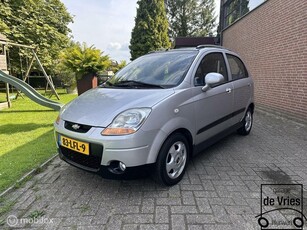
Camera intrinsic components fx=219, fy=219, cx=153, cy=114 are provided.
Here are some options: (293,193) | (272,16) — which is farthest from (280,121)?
(293,193)

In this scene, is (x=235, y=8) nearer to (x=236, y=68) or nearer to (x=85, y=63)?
(x=85, y=63)

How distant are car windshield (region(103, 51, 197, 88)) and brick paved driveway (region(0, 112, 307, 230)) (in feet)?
4.28

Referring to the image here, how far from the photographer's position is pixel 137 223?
2084 mm

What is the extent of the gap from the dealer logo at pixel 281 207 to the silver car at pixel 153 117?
99 cm

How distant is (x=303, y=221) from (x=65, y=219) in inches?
90.9

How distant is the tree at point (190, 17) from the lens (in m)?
30.0

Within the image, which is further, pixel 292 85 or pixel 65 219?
pixel 292 85

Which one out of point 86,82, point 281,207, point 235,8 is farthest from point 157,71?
point 235,8

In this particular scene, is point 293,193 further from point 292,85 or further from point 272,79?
point 272,79

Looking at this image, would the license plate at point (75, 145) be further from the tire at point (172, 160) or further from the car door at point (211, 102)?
the car door at point (211, 102)

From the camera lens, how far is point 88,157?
2420mm

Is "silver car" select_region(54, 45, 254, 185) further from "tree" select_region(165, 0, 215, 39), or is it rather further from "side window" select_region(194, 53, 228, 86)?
"tree" select_region(165, 0, 215, 39)

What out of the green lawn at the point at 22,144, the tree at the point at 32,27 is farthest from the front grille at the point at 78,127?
the tree at the point at 32,27

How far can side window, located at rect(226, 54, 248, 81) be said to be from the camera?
157 inches
